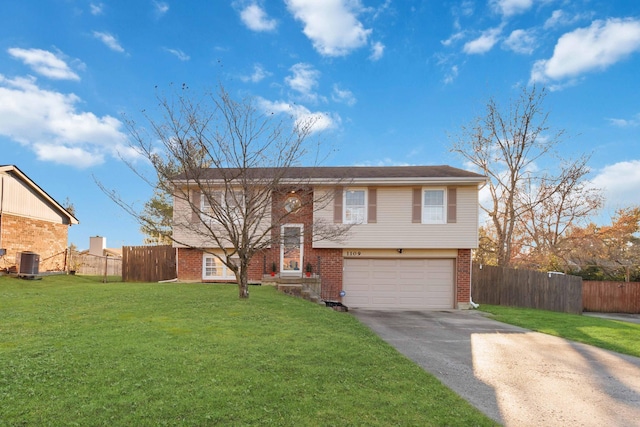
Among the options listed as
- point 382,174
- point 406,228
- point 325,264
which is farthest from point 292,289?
point 382,174

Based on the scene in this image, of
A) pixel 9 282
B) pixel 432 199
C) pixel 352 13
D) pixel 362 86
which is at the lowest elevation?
pixel 9 282

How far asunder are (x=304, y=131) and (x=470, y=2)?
26.8 ft

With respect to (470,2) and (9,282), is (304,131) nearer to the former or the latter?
(470,2)

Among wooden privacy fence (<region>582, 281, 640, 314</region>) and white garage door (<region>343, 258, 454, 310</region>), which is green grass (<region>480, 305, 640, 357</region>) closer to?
white garage door (<region>343, 258, 454, 310</region>)

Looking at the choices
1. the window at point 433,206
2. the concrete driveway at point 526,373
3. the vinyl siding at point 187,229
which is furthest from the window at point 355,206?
the concrete driveway at point 526,373

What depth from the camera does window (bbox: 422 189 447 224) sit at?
1539 cm

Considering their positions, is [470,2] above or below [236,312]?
above

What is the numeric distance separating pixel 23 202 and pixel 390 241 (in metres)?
18.0

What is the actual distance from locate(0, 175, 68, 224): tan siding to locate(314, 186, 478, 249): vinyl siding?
14880 millimetres

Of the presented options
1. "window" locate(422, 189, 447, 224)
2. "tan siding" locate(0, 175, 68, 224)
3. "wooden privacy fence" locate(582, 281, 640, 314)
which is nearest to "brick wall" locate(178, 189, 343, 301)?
"window" locate(422, 189, 447, 224)

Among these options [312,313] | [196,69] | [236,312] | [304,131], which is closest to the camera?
[236,312]

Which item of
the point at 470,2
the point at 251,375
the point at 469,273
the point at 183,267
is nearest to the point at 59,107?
the point at 183,267

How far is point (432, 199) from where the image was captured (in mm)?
15508

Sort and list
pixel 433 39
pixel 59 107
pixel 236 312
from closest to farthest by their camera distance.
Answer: pixel 236 312 < pixel 59 107 < pixel 433 39
